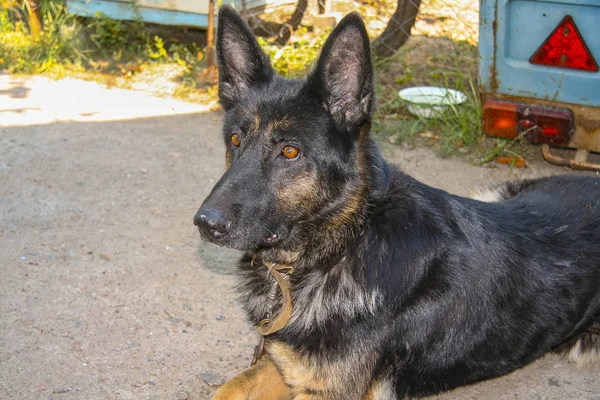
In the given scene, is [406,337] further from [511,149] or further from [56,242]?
[511,149]

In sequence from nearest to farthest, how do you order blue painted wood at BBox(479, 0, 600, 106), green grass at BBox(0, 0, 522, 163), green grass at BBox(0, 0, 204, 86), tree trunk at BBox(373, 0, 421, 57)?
blue painted wood at BBox(479, 0, 600, 106)
green grass at BBox(0, 0, 522, 163)
tree trunk at BBox(373, 0, 421, 57)
green grass at BBox(0, 0, 204, 86)

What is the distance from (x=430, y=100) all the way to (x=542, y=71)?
173 cm

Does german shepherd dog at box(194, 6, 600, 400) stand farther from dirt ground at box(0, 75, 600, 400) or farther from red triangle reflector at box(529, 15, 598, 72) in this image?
red triangle reflector at box(529, 15, 598, 72)

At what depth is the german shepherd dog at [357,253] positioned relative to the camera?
3.63 metres

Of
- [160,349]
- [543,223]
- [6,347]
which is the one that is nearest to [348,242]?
[543,223]

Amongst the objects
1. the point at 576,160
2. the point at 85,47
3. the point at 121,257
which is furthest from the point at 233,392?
the point at 85,47

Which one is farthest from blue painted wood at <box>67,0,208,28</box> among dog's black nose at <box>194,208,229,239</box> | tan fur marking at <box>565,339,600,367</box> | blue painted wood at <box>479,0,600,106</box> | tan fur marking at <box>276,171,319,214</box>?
tan fur marking at <box>565,339,600,367</box>

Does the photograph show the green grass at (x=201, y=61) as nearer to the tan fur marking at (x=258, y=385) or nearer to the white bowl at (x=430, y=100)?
the white bowl at (x=430, y=100)

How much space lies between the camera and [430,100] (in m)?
7.46

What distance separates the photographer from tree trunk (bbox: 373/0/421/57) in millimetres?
8133

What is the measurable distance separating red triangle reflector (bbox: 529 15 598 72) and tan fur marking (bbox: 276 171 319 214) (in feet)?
9.46

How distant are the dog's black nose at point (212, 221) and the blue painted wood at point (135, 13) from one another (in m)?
5.47

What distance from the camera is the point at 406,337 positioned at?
3807 mm

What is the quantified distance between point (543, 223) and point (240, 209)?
5.55 feet
